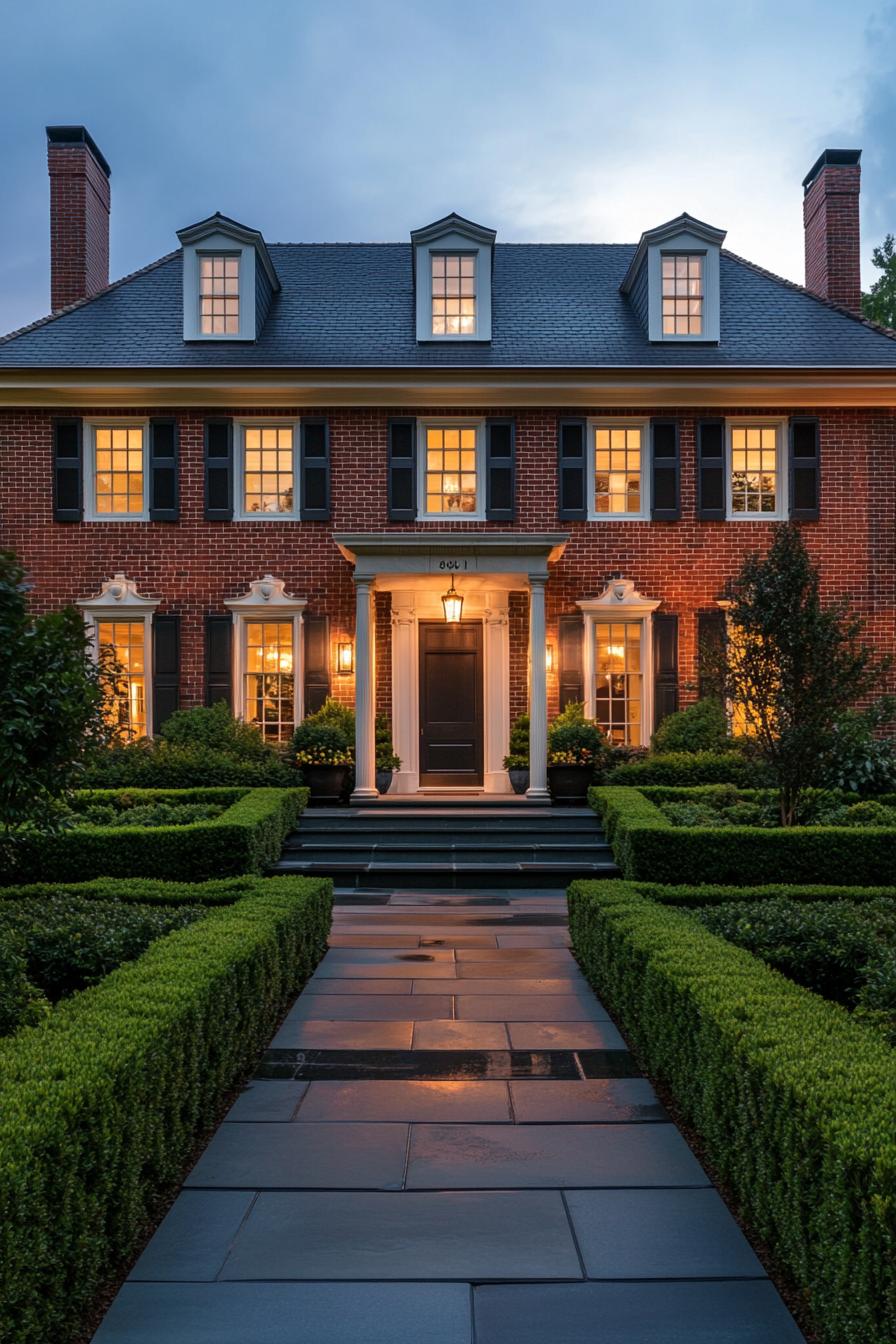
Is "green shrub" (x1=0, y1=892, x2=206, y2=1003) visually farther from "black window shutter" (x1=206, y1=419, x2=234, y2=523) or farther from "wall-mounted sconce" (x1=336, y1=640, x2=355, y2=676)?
"black window shutter" (x1=206, y1=419, x2=234, y2=523)

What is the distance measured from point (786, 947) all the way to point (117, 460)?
531 inches

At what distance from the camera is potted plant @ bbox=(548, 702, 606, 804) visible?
14.6 metres

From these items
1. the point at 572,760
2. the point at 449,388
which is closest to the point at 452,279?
the point at 449,388

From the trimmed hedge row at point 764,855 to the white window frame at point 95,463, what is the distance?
32.0 feet

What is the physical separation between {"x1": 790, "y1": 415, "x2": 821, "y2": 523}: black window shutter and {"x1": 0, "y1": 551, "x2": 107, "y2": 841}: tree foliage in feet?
42.0

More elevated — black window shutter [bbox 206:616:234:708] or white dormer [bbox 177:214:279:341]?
white dormer [bbox 177:214:279:341]

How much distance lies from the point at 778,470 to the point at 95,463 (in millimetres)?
10597

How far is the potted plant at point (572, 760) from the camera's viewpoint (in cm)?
1457

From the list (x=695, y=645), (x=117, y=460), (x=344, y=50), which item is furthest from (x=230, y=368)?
(x=344, y=50)

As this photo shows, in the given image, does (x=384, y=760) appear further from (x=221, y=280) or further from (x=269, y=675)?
(x=221, y=280)

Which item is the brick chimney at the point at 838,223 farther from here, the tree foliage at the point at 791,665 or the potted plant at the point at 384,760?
the potted plant at the point at 384,760

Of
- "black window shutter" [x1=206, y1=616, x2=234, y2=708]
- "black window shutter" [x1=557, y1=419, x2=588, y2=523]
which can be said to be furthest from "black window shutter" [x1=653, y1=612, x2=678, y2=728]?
"black window shutter" [x1=206, y1=616, x2=234, y2=708]

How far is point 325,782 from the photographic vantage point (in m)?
14.6

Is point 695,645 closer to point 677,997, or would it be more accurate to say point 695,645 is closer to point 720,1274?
point 677,997
